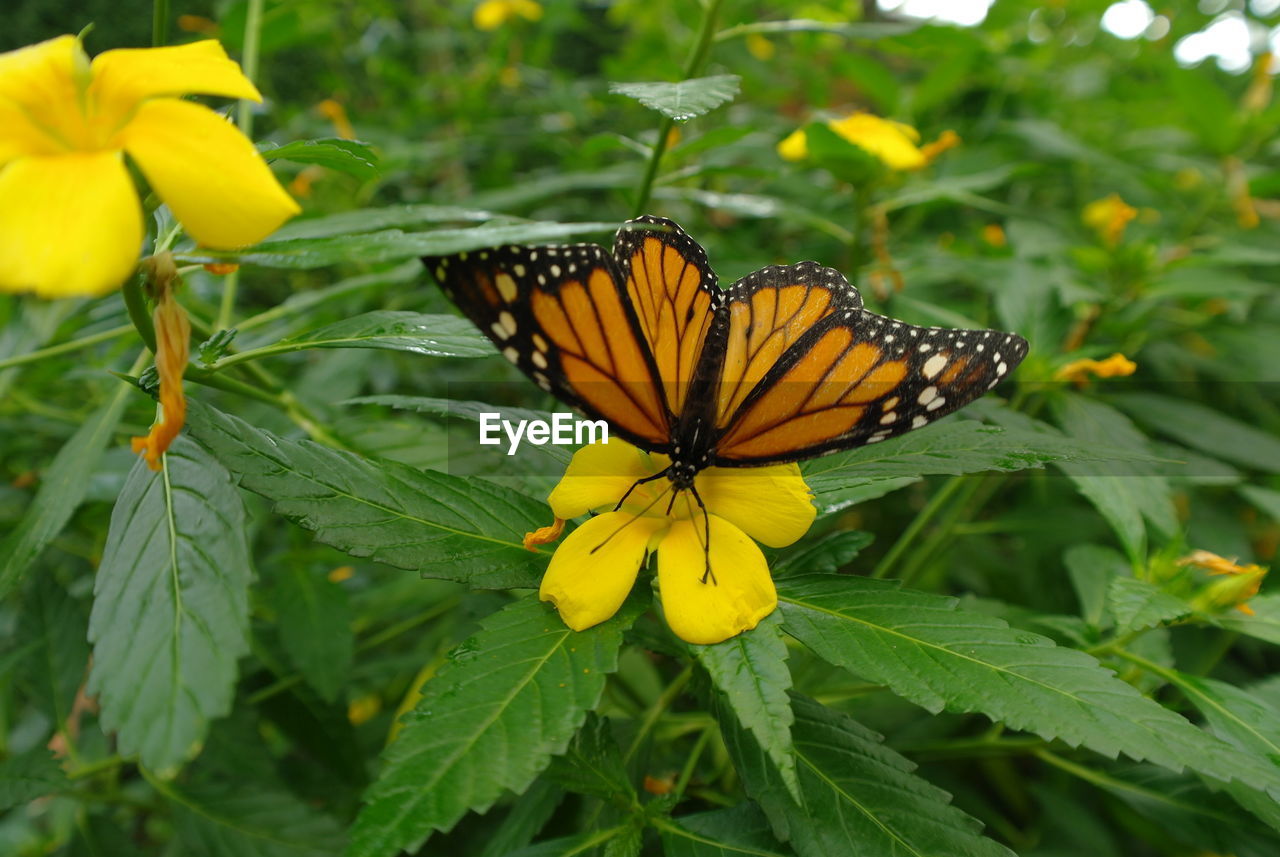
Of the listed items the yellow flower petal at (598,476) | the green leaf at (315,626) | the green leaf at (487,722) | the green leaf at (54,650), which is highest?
the yellow flower petal at (598,476)

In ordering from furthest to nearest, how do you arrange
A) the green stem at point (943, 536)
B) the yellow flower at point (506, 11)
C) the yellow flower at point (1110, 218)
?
the yellow flower at point (506, 11) → the yellow flower at point (1110, 218) → the green stem at point (943, 536)

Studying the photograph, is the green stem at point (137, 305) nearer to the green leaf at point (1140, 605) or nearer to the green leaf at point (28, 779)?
the green leaf at point (28, 779)

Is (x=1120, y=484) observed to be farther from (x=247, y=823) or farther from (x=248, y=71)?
(x=248, y=71)

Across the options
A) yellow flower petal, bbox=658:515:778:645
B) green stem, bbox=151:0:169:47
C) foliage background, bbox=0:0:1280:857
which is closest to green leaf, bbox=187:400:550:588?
foliage background, bbox=0:0:1280:857

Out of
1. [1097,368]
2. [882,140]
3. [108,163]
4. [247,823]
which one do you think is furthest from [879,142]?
[247,823]

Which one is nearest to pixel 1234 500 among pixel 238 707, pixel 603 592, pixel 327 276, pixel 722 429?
pixel 722 429

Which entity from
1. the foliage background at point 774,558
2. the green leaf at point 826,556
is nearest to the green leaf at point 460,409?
the foliage background at point 774,558

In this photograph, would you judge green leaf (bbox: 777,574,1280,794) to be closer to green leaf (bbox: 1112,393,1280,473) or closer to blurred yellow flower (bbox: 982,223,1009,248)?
green leaf (bbox: 1112,393,1280,473)
